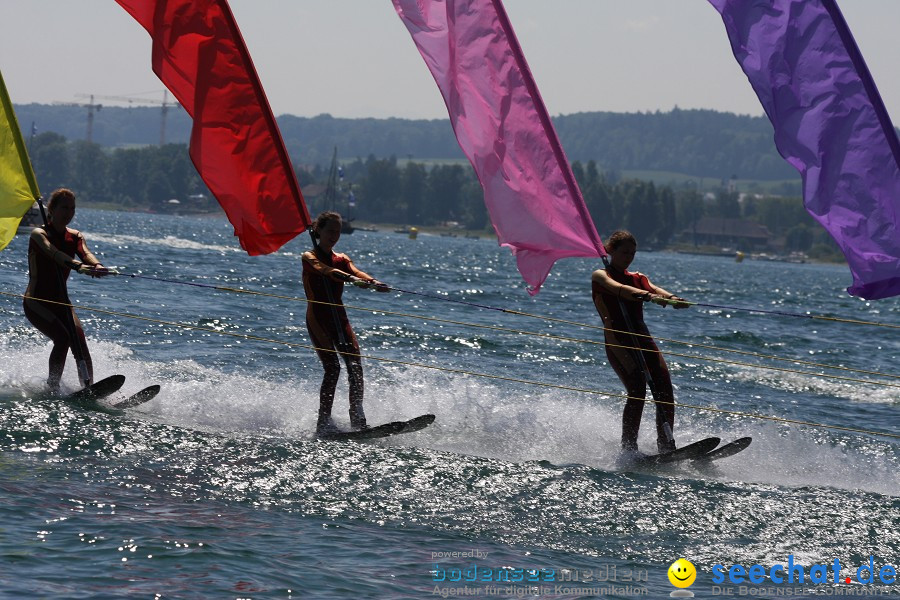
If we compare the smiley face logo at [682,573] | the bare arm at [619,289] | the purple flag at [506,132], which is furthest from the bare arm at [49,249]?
the smiley face logo at [682,573]

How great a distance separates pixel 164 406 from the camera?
1236cm

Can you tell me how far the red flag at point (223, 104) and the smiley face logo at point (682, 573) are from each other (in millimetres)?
5127

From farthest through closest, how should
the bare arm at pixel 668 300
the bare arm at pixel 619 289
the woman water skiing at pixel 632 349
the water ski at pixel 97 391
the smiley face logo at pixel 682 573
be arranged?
the water ski at pixel 97 391, the woman water skiing at pixel 632 349, the bare arm at pixel 619 289, the bare arm at pixel 668 300, the smiley face logo at pixel 682 573

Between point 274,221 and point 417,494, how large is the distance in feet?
11.5

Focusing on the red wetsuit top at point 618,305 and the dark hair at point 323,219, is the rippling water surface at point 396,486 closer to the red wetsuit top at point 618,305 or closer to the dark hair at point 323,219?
the dark hair at point 323,219

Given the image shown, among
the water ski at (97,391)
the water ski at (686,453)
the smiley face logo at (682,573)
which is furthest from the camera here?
the water ski at (97,391)

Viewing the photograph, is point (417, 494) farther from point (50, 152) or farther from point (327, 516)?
point (50, 152)

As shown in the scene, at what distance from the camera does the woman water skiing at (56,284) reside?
11695mm

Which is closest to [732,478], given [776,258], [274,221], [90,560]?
[274,221]

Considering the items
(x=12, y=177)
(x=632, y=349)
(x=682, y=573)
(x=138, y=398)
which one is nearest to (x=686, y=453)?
(x=632, y=349)

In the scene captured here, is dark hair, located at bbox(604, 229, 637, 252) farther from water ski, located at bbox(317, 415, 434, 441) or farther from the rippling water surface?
water ski, located at bbox(317, 415, 434, 441)

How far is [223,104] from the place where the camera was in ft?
38.5

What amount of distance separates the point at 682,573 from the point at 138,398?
19.9 ft

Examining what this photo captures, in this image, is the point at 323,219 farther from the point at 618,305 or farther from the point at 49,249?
the point at 618,305
